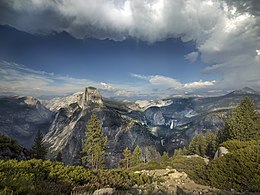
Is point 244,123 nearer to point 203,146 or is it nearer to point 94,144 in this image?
point 94,144

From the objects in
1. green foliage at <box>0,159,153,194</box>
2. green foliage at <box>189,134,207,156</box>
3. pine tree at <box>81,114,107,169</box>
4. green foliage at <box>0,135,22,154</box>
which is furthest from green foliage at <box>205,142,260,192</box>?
green foliage at <box>189,134,207,156</box>

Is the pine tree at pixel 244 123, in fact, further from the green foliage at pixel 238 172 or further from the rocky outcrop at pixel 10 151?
the rocky outcrop at pixel 10 151

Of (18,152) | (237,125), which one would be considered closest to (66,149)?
(237,125)

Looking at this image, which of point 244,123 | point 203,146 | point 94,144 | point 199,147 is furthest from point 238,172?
point 199,147

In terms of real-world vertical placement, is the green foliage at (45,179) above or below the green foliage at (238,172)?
above

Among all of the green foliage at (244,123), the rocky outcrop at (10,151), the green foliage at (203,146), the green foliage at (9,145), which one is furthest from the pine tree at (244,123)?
the green foliage at (9,145)

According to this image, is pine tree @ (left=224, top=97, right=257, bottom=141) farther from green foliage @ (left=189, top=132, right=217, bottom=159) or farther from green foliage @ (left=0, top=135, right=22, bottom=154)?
green foliage @ (left=0, top=135, right=22, bottom=154)

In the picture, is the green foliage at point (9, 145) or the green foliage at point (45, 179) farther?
the green foliage at point (9, 145)
